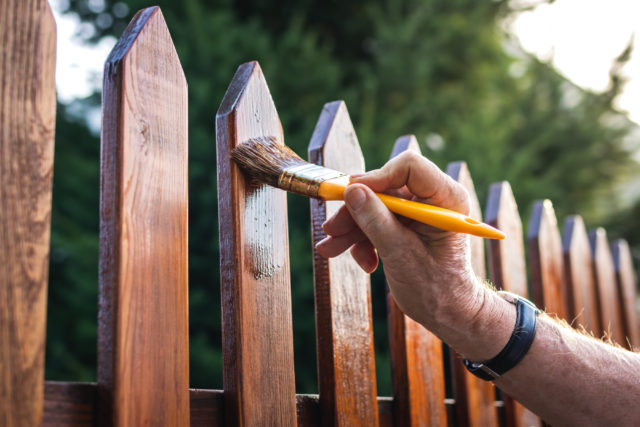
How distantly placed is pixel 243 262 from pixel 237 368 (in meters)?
0.21

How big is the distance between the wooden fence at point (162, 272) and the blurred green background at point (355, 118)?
1.98 m

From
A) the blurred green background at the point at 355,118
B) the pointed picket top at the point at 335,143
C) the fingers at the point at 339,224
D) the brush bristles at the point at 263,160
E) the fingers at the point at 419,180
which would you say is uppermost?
the blurred green background at the point at 355,118

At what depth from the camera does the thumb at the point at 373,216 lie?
100cm

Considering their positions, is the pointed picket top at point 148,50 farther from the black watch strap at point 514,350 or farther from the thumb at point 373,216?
the black watch strap at point 514,350

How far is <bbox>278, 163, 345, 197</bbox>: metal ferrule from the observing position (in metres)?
1.05

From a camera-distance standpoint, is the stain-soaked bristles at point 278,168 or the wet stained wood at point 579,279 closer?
the stain-soaked bristles at point 278,168

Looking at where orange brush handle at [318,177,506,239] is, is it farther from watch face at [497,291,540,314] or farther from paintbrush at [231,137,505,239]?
watch face at [497,291,540,314]

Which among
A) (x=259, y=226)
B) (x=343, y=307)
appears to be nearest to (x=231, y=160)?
(x=259, y=226)

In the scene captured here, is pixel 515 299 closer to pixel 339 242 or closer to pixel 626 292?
pixel 339 242

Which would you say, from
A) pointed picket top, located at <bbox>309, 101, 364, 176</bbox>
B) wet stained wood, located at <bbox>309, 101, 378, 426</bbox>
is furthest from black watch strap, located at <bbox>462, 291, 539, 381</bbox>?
pointed picket top, located at <bbox>309, 101, 364, 176</bbox>

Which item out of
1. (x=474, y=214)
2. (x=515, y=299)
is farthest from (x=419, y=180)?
(x=474, y=214)

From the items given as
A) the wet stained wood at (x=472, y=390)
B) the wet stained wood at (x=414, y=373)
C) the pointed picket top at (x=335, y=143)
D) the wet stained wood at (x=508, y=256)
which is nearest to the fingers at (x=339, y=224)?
the pointed picket top at (x=335, y=143)

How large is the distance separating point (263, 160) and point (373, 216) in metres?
0.27

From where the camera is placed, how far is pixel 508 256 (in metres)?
2.31
